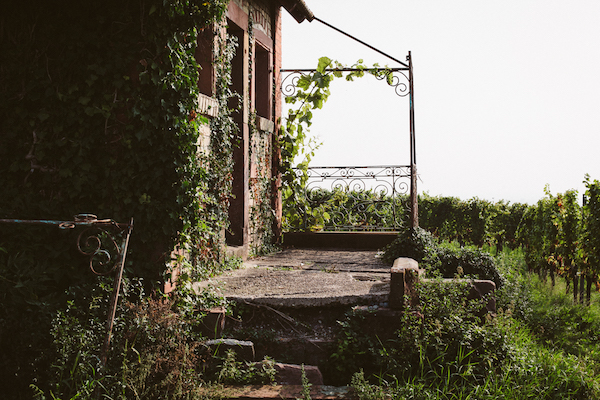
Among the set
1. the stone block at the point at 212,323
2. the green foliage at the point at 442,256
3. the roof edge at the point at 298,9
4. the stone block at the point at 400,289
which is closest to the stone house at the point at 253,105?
the roof edge at the point at 298,9

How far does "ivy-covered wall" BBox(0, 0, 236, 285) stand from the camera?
3.77m

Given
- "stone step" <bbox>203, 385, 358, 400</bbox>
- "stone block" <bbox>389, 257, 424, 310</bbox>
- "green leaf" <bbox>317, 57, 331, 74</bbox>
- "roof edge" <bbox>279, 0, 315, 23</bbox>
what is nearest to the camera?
"stone step" <bbox>203, 385, 358, 400</bbox>

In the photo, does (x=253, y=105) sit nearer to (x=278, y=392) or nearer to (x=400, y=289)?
(x=400, y=289)

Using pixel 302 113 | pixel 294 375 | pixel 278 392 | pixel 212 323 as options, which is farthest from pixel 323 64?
pixel 278 392

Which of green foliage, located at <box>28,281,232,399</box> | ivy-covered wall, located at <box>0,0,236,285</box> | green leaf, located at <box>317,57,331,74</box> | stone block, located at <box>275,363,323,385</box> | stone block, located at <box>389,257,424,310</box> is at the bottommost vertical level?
stone block, located at <box>275,363,323,385</box>

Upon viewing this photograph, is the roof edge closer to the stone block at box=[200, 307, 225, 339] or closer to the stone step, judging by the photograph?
the stone block at box=[200, 307, 225, 339]

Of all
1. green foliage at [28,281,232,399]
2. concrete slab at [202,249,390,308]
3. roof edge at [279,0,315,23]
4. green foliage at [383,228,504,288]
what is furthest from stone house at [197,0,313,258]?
green foliage at [28,281,232,399]

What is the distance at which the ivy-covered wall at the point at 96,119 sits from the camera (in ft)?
12.4

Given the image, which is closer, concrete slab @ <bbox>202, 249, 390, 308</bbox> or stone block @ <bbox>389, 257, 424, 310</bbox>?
stone block @ <bbox>389, 257, 424, 310</bbox>

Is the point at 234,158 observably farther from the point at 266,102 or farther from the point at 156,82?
the point at 156,82

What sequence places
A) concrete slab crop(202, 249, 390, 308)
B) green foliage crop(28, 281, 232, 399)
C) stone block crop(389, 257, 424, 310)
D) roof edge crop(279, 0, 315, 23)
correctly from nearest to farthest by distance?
1. green foliage crop(28, 281, 232, 399)
2. stone block crop(389, 257, 424, 310)
3. concrete slab crop(202, 249, 390, 308)
4. roof edge crop(279, 0, 315, 23)

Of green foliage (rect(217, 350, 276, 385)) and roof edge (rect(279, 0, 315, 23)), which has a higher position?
roof edge (rect(279, 0, 315, 23))

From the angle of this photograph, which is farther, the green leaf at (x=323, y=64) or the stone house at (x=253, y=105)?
the green leaf at (x=323, y=64)

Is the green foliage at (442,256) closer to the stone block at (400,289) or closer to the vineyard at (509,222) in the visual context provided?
the stone block at (400,289)
